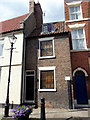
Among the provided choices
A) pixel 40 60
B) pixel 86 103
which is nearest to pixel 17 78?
pixel 40 60

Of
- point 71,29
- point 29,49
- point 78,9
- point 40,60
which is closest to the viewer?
point 40,60

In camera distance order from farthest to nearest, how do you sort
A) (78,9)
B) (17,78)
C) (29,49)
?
1. (78,9)
2. (29,49)
3. (17,78)

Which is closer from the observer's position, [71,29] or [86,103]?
[86,103]

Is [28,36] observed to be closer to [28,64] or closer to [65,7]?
[28,64]

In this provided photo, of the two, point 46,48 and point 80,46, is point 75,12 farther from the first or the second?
point 46,48

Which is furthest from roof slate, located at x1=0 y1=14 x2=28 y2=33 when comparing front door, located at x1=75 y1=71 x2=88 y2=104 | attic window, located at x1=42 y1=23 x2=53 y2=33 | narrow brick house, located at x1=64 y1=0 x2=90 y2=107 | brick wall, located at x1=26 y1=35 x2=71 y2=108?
front door, located at x1=75 y1=71 x2=88 y2=104

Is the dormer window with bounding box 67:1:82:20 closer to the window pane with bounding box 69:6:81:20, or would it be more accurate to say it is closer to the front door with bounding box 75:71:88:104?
the window pane with bounding box 69:6:81:20

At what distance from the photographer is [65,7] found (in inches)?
436

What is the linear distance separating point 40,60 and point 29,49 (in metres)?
1.75

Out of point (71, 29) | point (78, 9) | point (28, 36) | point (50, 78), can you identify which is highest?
point (78, 9)

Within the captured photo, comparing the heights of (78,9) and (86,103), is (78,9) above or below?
above

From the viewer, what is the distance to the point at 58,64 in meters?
8.29

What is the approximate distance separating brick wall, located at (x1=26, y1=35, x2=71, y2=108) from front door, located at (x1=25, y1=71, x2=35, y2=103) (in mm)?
539

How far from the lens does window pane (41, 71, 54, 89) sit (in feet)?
26.7
